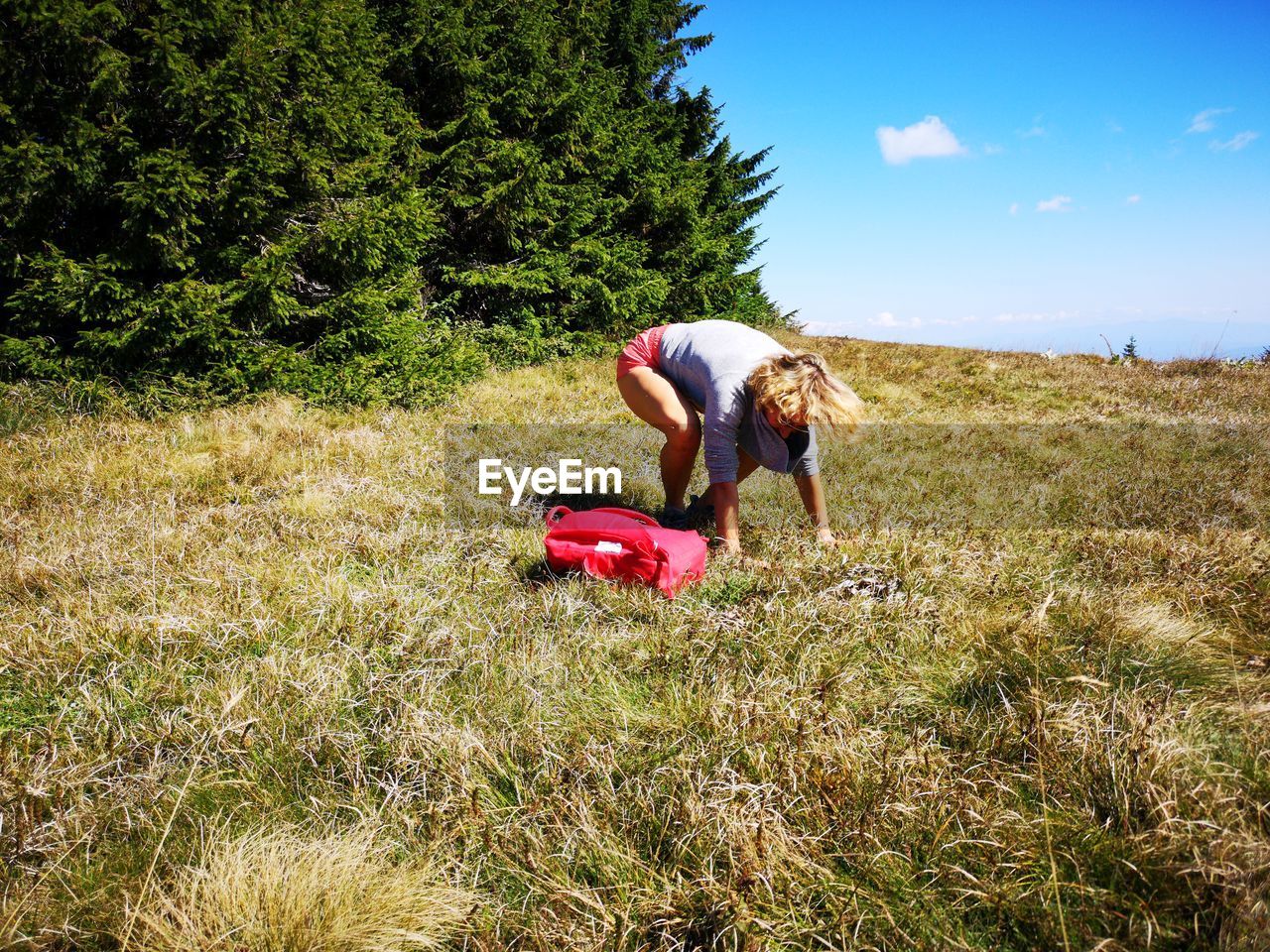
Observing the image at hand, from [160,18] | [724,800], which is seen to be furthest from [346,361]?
[724,800]

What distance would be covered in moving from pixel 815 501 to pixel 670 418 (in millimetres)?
1092

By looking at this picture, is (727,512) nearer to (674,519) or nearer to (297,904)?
(674,519)

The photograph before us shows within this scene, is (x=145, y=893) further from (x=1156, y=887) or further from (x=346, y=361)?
(x=346, y=361)

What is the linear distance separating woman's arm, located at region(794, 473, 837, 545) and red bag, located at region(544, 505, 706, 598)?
35.2 inches

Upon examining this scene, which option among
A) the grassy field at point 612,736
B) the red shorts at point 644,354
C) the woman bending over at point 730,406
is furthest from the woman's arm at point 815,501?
the red shorts at point 644,354

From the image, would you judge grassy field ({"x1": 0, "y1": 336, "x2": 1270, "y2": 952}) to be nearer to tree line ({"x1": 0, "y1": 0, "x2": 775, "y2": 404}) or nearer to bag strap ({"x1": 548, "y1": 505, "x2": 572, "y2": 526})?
bag strap ({"x1": 548, "y1": 505, "x2": 572, "y2": 526})

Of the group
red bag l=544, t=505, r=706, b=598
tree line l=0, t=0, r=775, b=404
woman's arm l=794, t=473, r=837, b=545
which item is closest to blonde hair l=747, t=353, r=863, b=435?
woman's arm l=794, t=473, r=837, b=545

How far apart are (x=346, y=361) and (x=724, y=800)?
7.05 meters

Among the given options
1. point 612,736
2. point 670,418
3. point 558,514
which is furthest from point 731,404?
point 612,736

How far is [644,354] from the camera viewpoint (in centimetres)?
471

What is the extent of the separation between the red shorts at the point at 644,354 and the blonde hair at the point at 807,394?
1.11 m

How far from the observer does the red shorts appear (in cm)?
465

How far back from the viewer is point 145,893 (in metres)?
1.68

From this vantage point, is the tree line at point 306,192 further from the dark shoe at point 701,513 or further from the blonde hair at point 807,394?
the blonde hair at point 807,394
